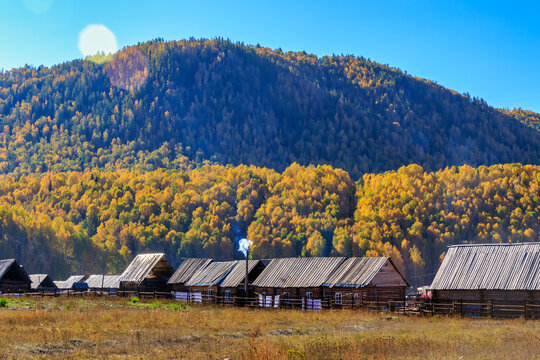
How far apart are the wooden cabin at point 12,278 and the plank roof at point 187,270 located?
15.0 m

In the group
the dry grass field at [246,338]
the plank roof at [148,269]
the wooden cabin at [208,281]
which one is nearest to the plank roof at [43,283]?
the plank roof at [148,269]

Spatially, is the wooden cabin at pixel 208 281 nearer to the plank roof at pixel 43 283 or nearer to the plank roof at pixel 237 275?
the plank roof at pixel 237 275

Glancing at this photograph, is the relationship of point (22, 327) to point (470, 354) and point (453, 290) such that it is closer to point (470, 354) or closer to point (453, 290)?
point (470, 354)

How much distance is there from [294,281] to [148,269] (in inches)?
919

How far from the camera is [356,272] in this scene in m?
56.2

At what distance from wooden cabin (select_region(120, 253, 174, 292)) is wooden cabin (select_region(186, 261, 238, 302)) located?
6.59m

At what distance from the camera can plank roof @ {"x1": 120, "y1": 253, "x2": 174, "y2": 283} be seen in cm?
7700

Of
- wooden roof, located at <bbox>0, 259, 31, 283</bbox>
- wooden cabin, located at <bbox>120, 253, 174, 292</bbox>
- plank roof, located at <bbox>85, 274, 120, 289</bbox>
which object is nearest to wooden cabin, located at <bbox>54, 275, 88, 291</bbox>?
plank roof, located at <bbox>85, 274, 120, 289</bbox>

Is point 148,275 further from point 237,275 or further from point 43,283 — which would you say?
point 43,283

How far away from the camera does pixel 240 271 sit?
2621 inches

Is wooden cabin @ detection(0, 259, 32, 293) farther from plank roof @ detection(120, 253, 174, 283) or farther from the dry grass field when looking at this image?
the dry grass field

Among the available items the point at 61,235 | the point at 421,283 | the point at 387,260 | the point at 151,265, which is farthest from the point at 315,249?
the point at 387,260

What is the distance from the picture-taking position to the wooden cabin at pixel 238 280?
65.1 m

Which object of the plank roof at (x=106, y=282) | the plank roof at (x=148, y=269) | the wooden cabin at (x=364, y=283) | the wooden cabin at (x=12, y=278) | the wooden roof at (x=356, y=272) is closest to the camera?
the wooden cabin at (x=364, y=283)
